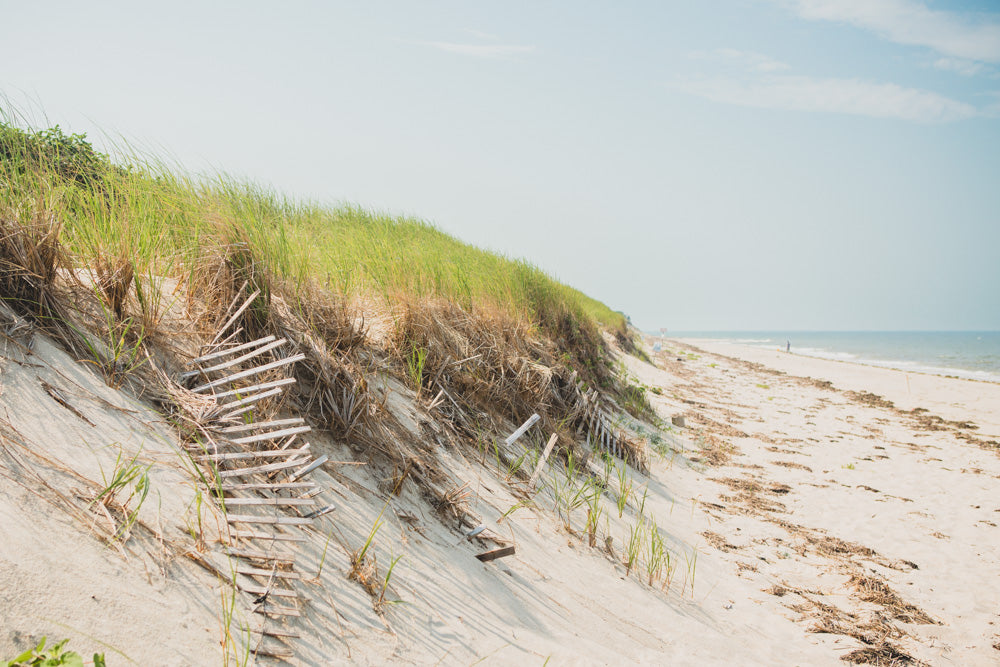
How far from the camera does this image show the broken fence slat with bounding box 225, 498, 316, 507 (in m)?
1.99

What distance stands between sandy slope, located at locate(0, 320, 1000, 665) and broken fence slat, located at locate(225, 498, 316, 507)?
8 cm

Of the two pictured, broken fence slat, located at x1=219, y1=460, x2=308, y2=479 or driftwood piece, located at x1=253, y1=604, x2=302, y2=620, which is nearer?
driftwood piece, located at x1=253, y1=604, x2=302, y2=620

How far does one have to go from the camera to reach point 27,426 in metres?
1.83

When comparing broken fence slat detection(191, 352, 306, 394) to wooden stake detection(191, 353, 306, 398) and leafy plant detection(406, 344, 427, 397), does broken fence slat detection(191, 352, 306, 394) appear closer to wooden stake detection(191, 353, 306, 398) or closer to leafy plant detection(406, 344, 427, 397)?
wooden stake detection(191, 353, 306, 398)

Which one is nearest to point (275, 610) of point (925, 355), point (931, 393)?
point (931, 393)

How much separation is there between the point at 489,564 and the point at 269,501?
119 centimetres

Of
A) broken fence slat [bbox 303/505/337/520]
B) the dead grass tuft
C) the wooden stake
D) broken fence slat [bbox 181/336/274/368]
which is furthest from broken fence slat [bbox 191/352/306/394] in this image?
the dead grass tuft

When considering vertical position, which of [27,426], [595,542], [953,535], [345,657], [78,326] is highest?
[78,326]

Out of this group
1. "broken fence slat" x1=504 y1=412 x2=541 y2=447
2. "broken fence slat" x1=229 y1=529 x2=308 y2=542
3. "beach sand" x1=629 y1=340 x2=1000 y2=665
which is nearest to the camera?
"broken fence slat" x1=229 y1=529 x2=308 y2=542

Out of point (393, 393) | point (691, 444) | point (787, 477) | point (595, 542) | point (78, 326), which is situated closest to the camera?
point (78, 326)

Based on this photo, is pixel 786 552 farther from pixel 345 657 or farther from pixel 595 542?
pixel 345 657

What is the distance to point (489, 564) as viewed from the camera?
2.74 metres

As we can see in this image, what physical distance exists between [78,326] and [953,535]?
22.8 feet

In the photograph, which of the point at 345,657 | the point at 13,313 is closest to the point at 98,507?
the point at 345,657
